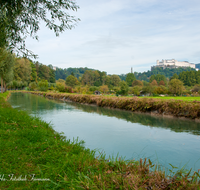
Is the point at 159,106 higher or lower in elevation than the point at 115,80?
lower

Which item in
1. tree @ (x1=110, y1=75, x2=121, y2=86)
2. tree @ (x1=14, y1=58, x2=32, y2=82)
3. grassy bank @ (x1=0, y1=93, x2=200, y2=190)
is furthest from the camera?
tree @ (x1=110, y1=75, x2=121, y2=86)

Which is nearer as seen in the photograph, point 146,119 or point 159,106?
point 146,119

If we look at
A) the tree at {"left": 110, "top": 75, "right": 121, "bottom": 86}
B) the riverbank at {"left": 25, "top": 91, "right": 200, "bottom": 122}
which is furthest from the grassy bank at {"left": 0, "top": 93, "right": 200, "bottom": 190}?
the tree at {"left": 110, "top": 75, "right": 121, "bottom": 86}

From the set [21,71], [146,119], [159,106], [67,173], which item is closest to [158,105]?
[159,106]

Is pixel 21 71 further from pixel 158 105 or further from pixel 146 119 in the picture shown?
pixel 146 119

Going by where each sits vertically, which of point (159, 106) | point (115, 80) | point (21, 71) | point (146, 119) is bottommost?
point (146, 119)

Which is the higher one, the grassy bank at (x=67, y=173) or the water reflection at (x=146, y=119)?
the grassy bank at (x=67, y=173)

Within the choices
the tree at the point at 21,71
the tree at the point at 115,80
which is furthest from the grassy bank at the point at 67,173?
the tree at the point at 115,80

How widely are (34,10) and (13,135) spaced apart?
18.2 feet

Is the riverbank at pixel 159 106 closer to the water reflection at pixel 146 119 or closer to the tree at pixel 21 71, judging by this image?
the water reflection at pixel 146 119

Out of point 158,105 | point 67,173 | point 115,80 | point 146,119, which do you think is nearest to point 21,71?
point 115,80

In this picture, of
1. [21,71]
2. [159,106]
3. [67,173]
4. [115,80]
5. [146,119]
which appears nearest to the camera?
[67,173]

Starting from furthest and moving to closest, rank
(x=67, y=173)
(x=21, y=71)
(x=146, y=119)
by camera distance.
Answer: (x=21, y=71), (x=146, y=119), (x=67, y=173)

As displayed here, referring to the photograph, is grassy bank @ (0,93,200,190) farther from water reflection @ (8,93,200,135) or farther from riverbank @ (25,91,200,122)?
riverbank @ (25,91,200,122)
